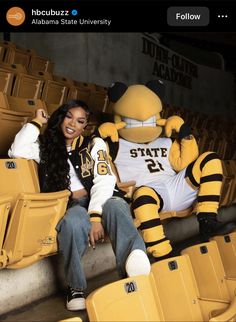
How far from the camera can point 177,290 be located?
3.52 feet

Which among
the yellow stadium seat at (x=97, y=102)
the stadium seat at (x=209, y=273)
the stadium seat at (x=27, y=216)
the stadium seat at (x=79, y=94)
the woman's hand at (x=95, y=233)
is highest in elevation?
the stadium seat at (x=79, y=94)

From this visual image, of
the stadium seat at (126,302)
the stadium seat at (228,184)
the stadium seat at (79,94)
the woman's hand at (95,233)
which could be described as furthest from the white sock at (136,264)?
the stadium seat at (79,94)

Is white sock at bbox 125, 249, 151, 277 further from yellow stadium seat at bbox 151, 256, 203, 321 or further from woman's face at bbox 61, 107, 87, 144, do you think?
woman's face at bbox 61, 107, 87, 144

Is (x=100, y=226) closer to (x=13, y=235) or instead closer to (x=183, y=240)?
(x=13, y=235)

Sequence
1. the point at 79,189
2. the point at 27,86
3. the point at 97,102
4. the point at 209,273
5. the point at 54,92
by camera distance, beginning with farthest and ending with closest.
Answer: the point at 97,102, the point at 54,92, the point at 27,86, the point at 79,189, the point at 209,273

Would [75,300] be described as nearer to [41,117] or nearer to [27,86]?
[41,117]

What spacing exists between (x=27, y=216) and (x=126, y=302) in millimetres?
355

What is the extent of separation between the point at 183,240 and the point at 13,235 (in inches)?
51.5

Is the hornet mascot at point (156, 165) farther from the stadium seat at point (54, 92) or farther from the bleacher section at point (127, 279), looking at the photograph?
the stadium seat at point (54, 92)

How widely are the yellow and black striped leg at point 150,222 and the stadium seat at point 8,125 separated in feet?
1.59

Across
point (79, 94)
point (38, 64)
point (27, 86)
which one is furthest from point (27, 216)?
point (38, 64)

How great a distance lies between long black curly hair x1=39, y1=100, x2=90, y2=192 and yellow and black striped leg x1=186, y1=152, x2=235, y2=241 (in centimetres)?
46

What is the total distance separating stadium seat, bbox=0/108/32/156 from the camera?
152 centimetres

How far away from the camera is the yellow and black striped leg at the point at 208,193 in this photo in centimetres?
153
